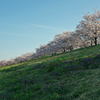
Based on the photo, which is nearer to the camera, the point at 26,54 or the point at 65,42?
the point at 65,42

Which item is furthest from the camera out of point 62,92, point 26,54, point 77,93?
point 26,54

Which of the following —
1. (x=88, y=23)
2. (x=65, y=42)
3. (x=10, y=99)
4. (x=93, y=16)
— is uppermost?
(x=93, y=16)

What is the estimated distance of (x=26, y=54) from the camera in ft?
417

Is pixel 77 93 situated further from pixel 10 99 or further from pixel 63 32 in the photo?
pixel 63 32

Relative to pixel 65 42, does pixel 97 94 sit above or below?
below

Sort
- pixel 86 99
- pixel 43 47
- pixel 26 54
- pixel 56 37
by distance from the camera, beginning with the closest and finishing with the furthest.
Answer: pixel 86 99 → pixel 56 37 → pixel 43 47 → pixel 26 54

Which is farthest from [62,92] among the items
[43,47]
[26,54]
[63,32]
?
[26,54]

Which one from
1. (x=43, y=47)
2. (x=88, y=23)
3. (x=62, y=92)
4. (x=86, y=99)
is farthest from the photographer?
(x=43, y=47)

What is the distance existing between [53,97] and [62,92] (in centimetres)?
85

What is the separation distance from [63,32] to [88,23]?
2807 centimetres

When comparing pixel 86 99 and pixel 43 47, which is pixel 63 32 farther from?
pixel 86 99

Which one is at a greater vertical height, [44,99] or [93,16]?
[93,16]

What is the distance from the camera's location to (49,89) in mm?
7836

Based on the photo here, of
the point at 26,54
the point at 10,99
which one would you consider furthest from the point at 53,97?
the point at 26,54
